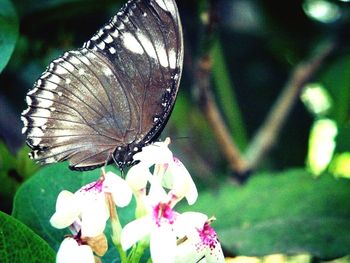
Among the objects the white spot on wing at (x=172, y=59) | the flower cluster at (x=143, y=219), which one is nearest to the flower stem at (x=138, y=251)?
the flower cluster at (x=143, y=219)

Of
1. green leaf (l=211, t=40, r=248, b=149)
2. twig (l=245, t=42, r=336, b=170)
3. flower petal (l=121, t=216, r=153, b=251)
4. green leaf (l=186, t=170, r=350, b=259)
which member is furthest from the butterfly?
green leaf (l=211, t=40, r=248, b=149)

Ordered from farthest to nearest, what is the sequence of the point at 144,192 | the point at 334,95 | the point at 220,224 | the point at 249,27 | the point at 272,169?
the point at 249,27 < the point at 272,169 < the point at 334,95 < the point at 220,224 < the point at 144,192

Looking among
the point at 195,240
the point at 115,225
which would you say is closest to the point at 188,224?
the point at 195,240

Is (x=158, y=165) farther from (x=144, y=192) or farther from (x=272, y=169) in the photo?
(x=272, y=169)

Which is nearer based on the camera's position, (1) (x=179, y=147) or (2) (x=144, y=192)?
(2) (x=144, y=192)

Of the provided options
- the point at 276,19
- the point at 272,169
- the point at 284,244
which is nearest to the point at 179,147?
the point at 272,169

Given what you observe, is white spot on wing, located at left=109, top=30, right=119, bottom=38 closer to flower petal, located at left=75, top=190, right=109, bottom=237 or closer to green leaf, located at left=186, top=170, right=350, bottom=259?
flower petal, located at left=75, top=190, right=109, bottom=237
